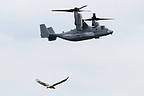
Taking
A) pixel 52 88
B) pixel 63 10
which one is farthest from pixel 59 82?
pixel 63 10

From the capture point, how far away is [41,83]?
178750 millimetres

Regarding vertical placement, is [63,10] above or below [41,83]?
above

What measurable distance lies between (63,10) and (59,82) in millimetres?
34657

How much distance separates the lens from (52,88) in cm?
17862

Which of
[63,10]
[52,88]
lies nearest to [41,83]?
[52,88]

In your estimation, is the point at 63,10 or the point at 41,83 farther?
the point at 63,10

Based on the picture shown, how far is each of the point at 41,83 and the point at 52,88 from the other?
160 inches

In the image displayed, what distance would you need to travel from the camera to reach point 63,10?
200 m

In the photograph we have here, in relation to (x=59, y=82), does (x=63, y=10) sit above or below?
above

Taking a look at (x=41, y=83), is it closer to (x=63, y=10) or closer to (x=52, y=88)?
(x=52, y=88)

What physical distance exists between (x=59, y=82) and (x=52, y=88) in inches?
155

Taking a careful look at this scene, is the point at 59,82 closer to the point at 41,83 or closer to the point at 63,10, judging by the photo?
the point at 41,83

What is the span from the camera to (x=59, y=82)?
176 meters

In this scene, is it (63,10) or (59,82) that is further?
(63,10)
